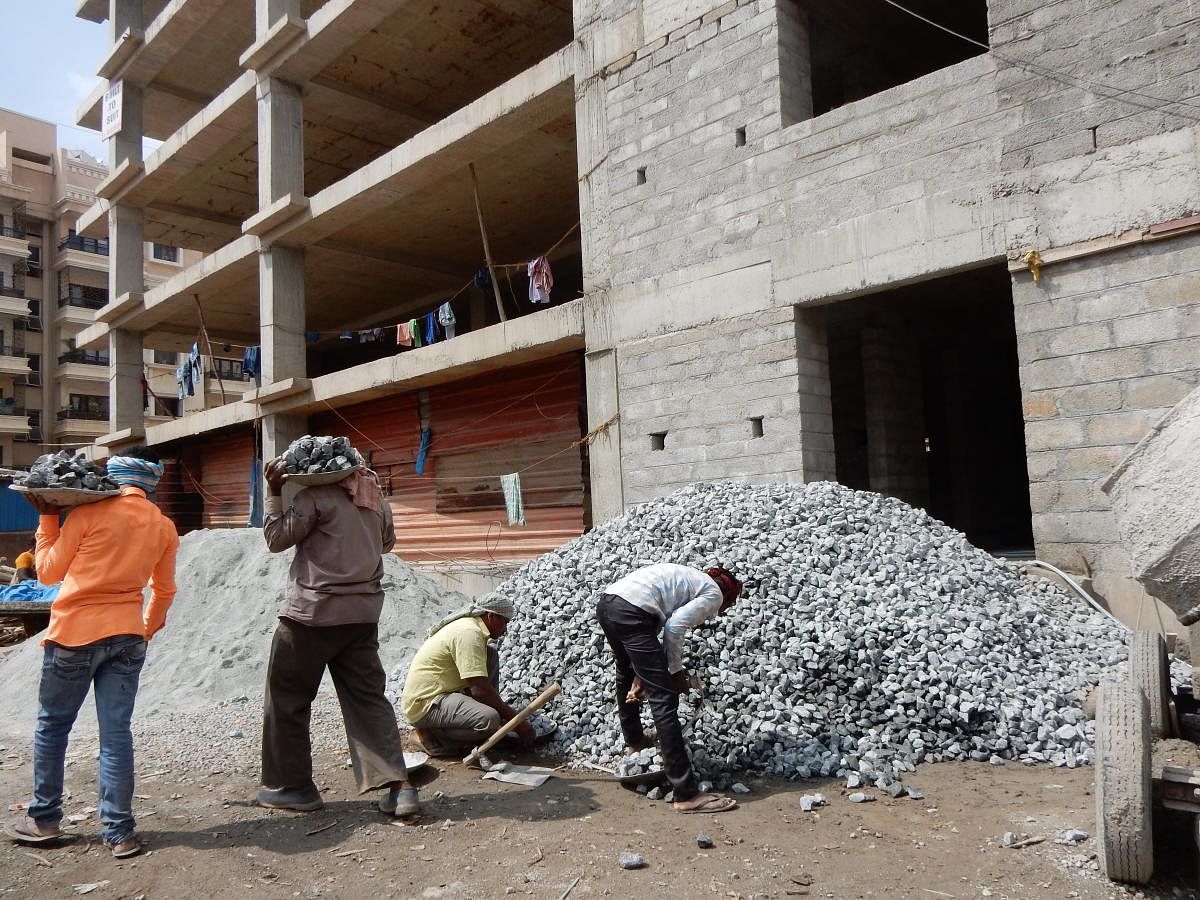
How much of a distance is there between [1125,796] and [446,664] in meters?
3.74

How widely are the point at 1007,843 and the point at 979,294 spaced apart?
8525 mm

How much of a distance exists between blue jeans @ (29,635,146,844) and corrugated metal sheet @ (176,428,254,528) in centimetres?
1470

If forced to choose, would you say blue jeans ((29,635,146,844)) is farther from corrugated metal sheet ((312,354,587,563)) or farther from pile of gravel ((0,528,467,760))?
corrugated metal sheet ((312,354,587,563))

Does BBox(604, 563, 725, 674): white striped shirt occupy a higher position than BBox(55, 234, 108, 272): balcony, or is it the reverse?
BBox(55, 234, 108, 272): balcony

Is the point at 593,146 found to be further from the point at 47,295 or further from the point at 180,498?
the point at 47,295

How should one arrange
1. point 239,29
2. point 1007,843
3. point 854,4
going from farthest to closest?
1. point 239,29
2. point 854,4
3. point 1007,843

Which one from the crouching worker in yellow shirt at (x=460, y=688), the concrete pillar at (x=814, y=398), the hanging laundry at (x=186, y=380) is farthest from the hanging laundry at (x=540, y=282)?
the hanging laundry at (x=186, y=380)

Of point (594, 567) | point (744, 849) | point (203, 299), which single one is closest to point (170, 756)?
point (594, 567)

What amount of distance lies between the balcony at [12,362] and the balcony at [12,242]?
3.74m

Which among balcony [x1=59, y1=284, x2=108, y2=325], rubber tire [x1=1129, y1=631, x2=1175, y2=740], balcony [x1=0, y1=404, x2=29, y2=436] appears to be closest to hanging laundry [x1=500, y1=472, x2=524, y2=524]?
rubber tire [x1=1129, y1=631, x2=1175, y2=740]

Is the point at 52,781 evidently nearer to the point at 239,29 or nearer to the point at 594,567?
the point at 594,567

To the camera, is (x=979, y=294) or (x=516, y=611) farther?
(x=979, y=294)

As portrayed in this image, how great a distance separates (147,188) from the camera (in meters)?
17.8

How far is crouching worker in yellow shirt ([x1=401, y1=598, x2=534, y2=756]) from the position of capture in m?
5.19
